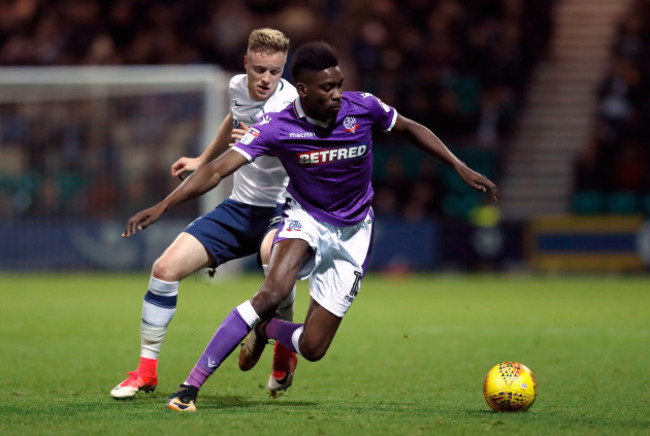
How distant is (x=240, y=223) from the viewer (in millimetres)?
6766

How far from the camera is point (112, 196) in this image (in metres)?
16.5

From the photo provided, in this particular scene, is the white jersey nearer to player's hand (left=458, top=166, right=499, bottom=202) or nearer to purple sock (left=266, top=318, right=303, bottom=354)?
purple sock (left=266, top=318, right=303, bottom=354)

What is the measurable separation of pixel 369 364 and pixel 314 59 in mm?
3070

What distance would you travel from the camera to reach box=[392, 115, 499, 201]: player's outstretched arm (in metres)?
6.11

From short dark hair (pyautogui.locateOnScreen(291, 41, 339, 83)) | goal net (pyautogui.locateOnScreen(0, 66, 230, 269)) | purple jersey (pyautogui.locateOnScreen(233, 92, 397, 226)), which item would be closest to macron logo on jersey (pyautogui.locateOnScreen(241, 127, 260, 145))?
purple jersey (pyautogui.locateOnScreen(233, 92, 397, 226))

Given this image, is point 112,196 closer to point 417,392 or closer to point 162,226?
point 162,226

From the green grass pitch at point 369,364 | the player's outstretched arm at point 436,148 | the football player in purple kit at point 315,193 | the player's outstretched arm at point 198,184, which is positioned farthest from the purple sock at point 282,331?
the player's outstretched arm at point 436,148

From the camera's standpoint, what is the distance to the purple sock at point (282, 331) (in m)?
6.22

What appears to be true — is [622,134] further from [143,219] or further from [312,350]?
[143,219]

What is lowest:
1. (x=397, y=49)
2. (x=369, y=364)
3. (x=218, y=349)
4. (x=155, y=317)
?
(x=397, y=49)

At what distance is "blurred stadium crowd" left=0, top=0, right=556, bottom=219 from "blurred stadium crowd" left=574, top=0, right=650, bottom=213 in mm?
37

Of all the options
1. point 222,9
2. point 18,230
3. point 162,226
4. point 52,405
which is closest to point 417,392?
point 52,405

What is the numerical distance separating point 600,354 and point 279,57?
3807mm

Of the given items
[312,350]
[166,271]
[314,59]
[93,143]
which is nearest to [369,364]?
[312,350]
